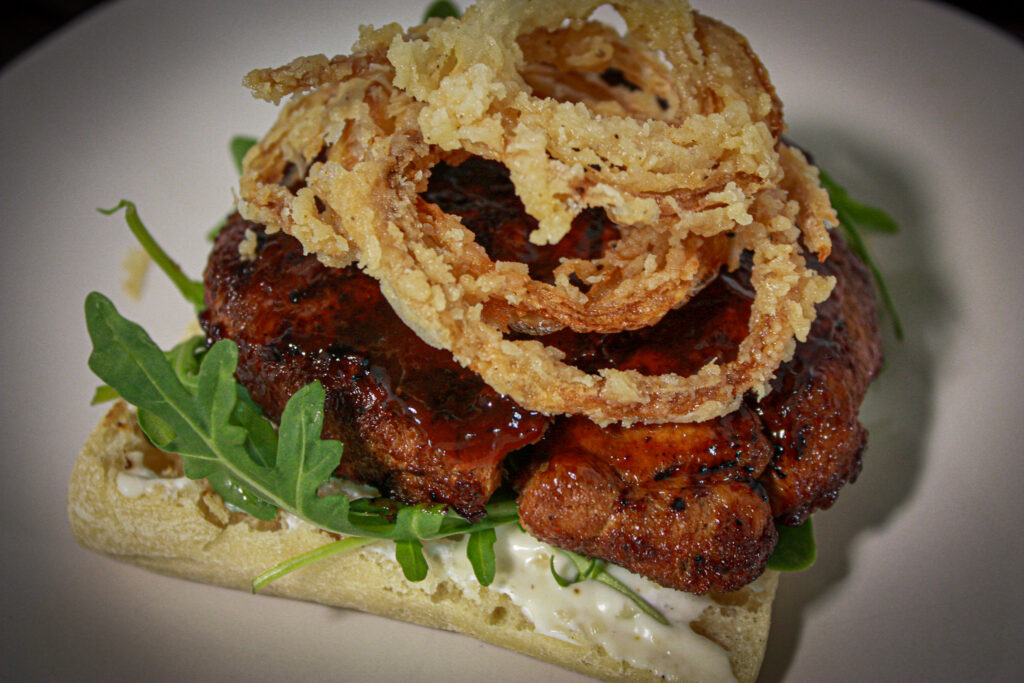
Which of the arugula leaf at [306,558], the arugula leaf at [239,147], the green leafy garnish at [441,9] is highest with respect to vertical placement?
the green leafy garnish at [441,9]

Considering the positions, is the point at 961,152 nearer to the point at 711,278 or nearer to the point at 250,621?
the point at 711,278

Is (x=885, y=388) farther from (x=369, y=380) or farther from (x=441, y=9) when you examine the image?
(x=441, y=9)

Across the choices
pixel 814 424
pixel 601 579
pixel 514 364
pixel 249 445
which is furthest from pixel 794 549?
pixel 249 445

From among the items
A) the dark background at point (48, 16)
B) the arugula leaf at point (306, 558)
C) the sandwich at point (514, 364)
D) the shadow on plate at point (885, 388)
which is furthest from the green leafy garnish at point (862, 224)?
the dark background at point (48, 16)

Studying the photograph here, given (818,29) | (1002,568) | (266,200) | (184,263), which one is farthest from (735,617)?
(818,29)

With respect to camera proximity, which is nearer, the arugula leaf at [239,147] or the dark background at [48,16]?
the arugula leaf at [239,147]

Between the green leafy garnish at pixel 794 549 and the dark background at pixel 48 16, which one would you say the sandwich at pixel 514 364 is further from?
the dark background at pixel 48 16
